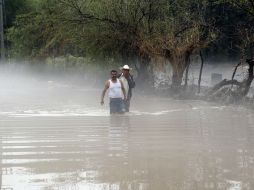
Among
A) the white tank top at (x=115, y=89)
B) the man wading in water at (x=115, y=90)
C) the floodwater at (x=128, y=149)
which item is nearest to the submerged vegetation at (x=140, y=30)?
the floodwater at (x=128, y=149)

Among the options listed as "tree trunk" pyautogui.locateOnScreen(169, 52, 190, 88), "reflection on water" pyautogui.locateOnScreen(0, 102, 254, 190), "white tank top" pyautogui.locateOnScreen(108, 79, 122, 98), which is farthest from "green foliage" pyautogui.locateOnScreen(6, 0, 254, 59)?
"reflection on water" pyautogui.locateOnScreen(0, 102, 254, 190)

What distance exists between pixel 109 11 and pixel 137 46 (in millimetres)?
1989

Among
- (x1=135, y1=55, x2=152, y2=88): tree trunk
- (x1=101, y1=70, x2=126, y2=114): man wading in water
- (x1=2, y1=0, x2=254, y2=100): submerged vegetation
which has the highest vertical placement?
(x1=2, y1=0, x2=254, y2=100): submerged vegetation

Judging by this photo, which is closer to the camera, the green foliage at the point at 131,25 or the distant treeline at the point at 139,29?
the distant treeline at the point at 139,29

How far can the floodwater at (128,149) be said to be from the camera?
845 centimetres

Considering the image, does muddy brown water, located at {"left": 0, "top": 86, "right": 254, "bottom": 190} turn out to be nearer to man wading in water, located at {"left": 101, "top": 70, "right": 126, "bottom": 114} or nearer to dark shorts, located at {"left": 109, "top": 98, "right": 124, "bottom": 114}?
dark shorts, located at {"left": 109, "top": 98, "right": 124, "bottom": 114}

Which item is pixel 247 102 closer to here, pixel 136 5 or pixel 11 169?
pixel 136 5

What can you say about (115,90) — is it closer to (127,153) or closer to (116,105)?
(116,105)

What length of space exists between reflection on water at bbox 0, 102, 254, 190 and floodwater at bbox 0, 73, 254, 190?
0.05 feet

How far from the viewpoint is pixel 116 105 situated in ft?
54.9

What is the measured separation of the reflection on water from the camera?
27.7 ft

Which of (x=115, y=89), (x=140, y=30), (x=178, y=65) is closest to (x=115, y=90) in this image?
(x=115, y=89)

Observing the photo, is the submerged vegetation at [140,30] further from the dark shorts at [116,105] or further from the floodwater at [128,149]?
the dark shorts at [116,105]

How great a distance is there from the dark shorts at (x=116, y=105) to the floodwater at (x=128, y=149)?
0.21 metres
